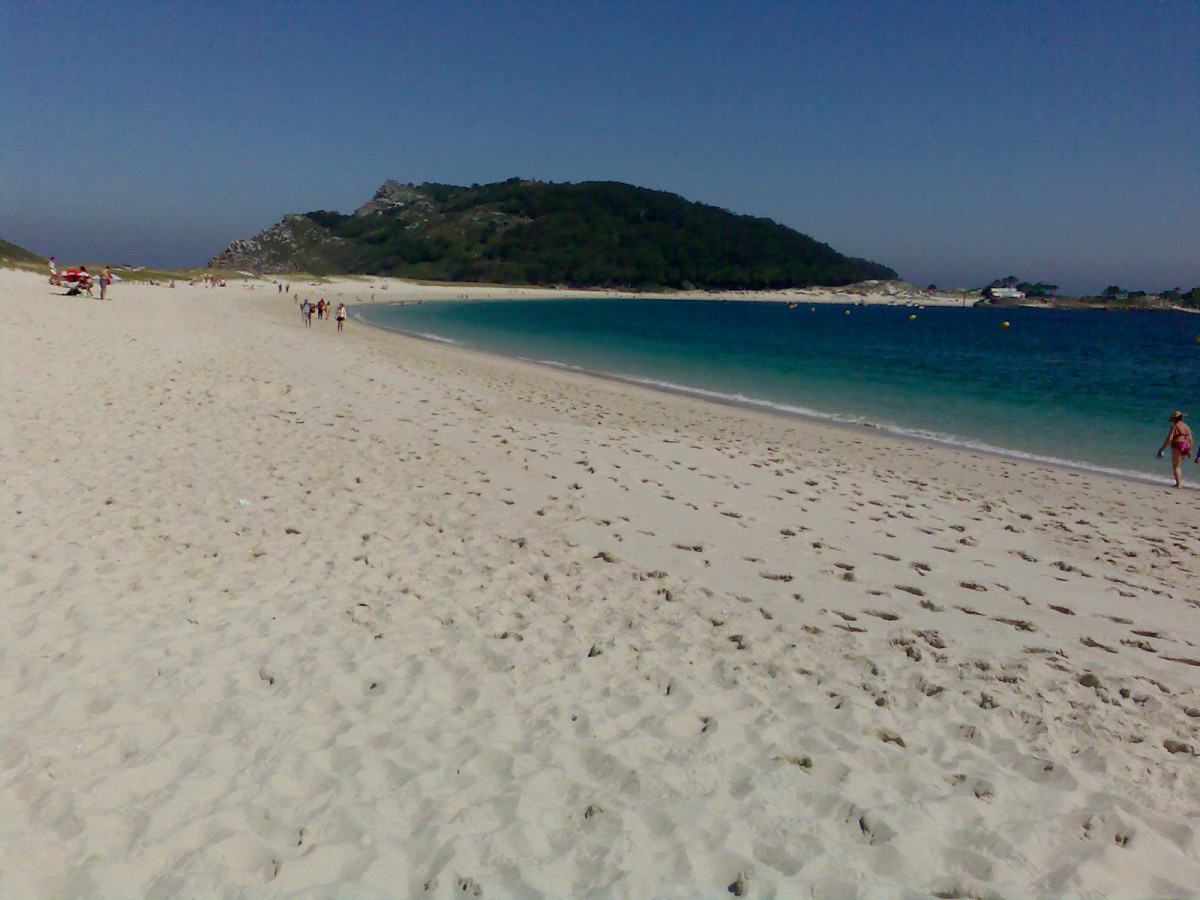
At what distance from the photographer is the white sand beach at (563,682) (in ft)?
10.1

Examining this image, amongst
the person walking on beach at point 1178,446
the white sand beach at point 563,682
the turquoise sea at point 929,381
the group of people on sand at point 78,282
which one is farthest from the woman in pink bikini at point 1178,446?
the group of people on sand at point 78,282

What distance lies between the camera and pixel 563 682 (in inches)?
175

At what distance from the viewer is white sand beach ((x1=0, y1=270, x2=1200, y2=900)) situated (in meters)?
3.07

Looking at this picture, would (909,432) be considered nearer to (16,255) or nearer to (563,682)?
(563,682)

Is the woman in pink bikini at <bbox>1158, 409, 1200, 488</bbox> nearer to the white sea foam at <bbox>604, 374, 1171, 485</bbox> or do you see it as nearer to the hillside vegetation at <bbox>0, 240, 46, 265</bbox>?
the white sea foam at <bbox>604, 374, 1171, 485</bbox>

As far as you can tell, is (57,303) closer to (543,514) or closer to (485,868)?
(543,514)

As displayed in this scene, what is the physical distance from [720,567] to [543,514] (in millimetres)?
2164

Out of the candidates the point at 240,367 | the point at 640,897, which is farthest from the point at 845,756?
the point at 240,367

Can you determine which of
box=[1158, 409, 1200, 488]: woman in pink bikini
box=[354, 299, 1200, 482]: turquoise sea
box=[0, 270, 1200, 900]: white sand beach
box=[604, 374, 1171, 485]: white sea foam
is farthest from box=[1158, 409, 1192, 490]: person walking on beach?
box=[0, 270, 1200, 900]: white sand beach

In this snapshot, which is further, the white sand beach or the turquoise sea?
the turquoise sea

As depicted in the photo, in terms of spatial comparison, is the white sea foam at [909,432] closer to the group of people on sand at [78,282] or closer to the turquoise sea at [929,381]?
the turquoise sea at [929,381]

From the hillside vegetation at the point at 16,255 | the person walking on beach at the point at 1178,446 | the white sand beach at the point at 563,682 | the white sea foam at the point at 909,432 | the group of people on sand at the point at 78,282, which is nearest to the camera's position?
the white sand beach at the point at 563,682

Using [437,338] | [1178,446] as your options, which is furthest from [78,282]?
[1178,446]

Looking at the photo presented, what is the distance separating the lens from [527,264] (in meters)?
188
